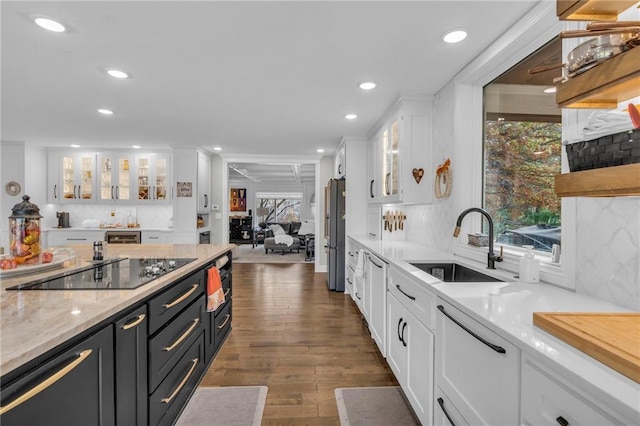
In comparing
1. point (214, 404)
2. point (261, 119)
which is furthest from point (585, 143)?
point (261, 119)

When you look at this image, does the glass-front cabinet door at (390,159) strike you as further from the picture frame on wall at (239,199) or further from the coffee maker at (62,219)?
the picture frame on wall at (239,199)

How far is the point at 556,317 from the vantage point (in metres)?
0.98

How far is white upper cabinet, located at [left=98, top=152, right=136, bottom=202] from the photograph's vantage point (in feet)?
19.0

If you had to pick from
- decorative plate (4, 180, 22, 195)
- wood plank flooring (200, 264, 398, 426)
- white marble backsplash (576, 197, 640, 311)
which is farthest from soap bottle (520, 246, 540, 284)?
decorative plate (4, 180, 22, 195)

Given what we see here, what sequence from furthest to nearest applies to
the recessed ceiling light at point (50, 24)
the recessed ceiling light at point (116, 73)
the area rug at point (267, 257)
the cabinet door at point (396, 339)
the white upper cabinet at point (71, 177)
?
the area rug at point (267, 257) → the white upper cabinet at point (71, 177) → the recessed ceiling light at point (116, 73) → the cabinet door at point (396, 339) → the recessed ceiling light at point (50, 24)

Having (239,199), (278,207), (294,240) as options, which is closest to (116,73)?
(294,240)

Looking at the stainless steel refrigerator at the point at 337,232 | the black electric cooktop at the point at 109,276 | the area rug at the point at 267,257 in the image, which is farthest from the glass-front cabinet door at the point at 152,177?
the black electric cooktop at the point at 109,276

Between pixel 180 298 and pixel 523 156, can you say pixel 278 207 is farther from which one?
pixel 523 156

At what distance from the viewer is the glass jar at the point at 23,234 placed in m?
1.77

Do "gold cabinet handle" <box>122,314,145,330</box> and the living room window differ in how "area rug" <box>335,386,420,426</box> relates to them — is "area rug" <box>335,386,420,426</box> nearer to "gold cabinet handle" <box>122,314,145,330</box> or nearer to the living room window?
"gold cabinet handle" <box>122,314,145,330</box>

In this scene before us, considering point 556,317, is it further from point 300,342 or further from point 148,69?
point 148,69

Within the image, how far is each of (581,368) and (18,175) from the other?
285 inches

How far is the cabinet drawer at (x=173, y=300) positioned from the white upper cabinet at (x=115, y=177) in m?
4.52

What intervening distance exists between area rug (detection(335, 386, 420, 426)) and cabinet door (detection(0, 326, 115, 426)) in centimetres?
132
